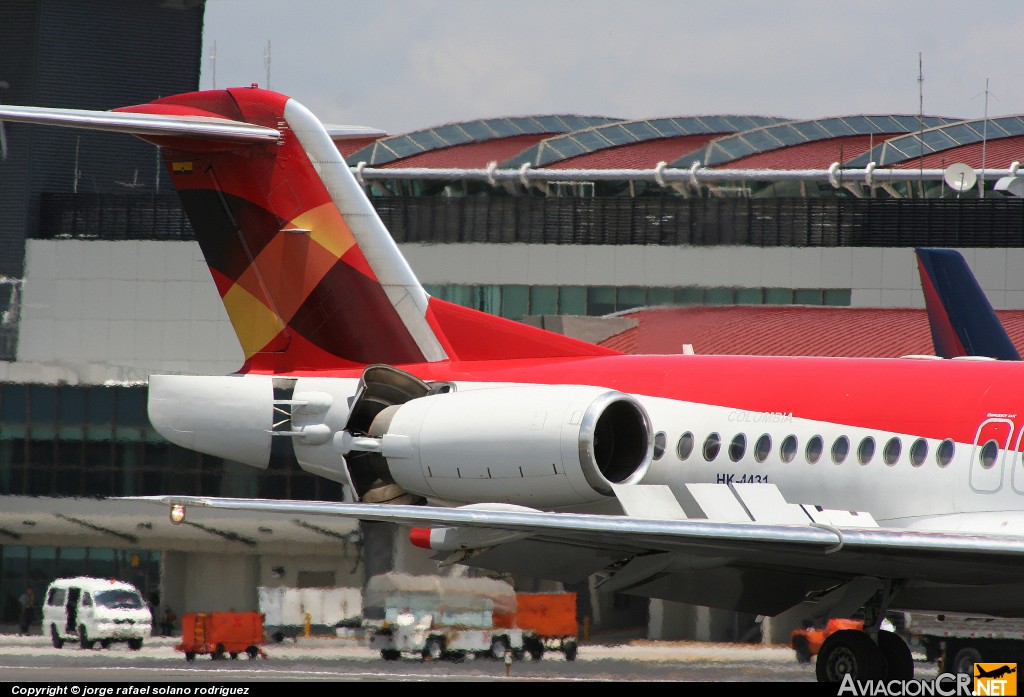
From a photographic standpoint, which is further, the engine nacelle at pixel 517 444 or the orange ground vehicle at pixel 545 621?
the orange ground vehicle at pixel 545 621

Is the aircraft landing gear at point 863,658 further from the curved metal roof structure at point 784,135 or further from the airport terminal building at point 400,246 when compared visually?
the curved metal roof structure at point 784,135

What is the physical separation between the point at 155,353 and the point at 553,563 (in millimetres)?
23415

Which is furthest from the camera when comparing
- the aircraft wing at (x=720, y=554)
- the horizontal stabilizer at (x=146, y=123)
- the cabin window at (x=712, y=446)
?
the horizontal stabilizer at (x=146, y=123)

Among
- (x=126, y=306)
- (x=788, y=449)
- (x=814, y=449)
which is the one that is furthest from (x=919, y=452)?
(x=126, y=306)

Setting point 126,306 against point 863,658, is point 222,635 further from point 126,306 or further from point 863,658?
point 126,306

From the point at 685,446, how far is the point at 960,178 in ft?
68.3

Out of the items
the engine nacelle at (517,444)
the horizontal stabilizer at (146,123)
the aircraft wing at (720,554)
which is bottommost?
the aircraft wing at (720,554)

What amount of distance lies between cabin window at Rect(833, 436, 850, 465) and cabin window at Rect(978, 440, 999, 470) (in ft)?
4.24

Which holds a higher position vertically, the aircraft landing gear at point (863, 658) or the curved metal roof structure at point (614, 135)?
the curved metal roof structure at point (614, 135)

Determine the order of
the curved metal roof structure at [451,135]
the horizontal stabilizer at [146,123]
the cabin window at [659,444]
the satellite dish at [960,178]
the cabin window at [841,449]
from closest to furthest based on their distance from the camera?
the cabin window at [841,449] → the cabin window at [659,444] → the horizontal stabilizer at [146,123] → the satellite dish at [960,178] → the curved metal roof structure at [451,135]

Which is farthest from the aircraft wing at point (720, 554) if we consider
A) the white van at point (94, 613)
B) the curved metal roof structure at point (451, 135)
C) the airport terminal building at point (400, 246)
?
the curved metal roof structure at point (451, 135)

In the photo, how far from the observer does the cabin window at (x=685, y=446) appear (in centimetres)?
1545

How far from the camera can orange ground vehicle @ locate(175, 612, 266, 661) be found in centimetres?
1988

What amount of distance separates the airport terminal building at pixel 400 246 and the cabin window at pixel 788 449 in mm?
4539
